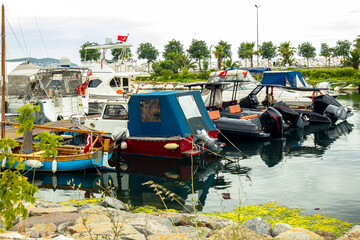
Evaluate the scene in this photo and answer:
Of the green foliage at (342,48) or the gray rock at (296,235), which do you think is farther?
the green foliage at (342,48)

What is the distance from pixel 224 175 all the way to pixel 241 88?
57.0 ft

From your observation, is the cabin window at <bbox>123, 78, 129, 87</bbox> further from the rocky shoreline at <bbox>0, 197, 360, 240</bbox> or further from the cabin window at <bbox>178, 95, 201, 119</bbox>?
the rocky shoreline at <bbox>0, 197, 360, 240</bbox>

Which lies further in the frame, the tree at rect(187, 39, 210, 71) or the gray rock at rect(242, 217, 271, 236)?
the tree at rect(187, 39, 210, 71)

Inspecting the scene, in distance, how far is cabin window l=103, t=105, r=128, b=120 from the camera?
15966 millimetres

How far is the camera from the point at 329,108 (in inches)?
938

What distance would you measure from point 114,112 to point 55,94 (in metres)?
7.03

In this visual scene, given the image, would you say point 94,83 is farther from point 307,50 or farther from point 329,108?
point 307,50

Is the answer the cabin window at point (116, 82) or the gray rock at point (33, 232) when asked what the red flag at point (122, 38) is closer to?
the cabin window at point (116, 82)

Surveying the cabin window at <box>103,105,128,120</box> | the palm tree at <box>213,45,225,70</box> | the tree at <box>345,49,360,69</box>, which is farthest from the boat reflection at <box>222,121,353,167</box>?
the palm tree at <box>213,45,225,70</box>

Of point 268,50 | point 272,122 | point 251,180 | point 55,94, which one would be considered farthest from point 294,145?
point 268,50

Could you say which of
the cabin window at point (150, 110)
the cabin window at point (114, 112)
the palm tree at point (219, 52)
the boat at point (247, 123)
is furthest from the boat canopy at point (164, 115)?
the palm tree at point (219, 52)

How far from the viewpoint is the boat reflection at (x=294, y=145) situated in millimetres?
16047

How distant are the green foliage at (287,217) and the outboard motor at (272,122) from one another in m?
9.30

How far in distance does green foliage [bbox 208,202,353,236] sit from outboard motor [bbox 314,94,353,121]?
51.7 ft
